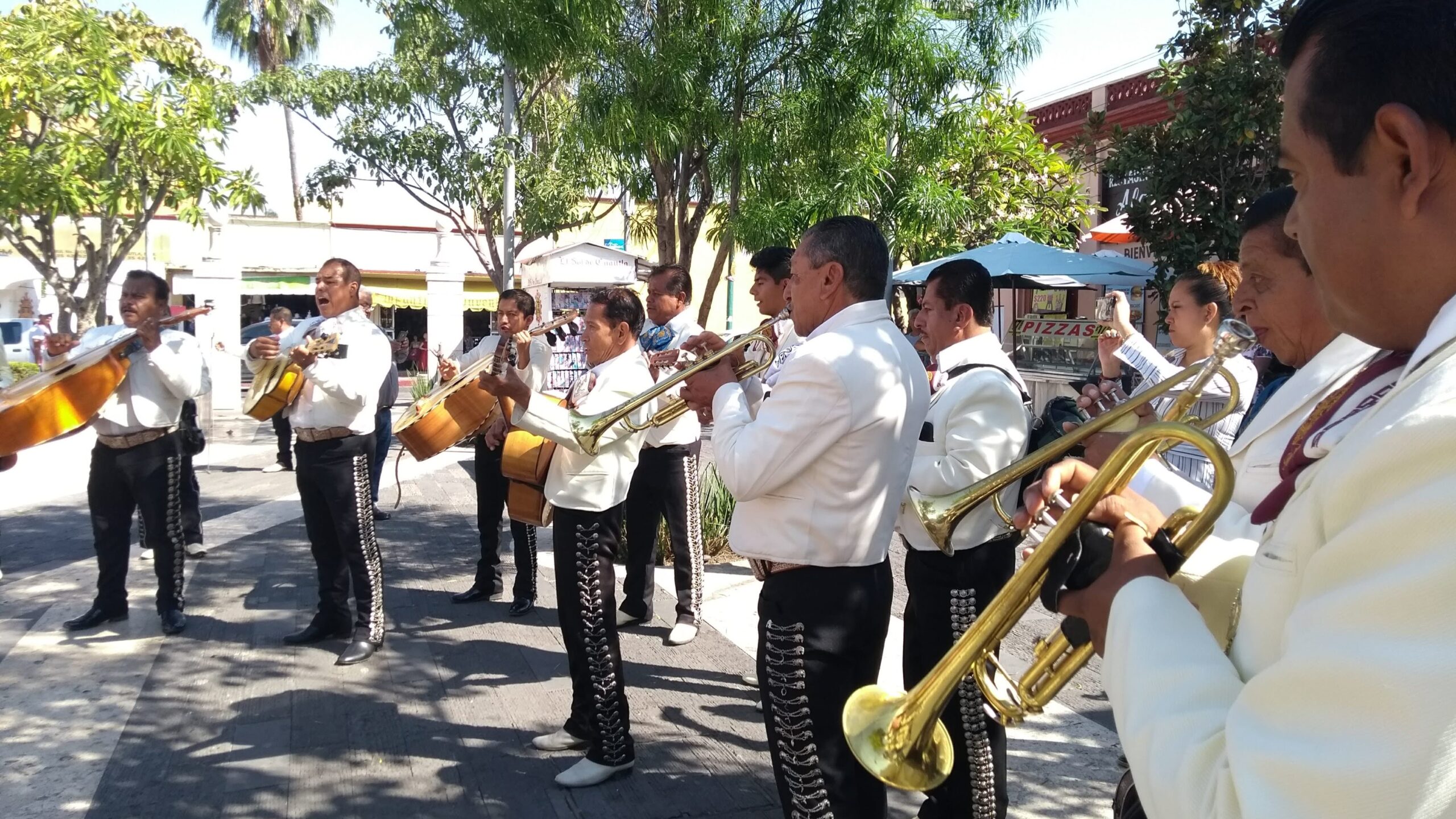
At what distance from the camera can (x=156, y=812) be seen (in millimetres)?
3564

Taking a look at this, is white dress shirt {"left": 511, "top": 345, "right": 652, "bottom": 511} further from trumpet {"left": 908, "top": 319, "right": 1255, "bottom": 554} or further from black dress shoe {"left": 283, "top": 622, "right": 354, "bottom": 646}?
black dress shoe {"left": 283, "top": 622, "right": 354, "bottom": 646}

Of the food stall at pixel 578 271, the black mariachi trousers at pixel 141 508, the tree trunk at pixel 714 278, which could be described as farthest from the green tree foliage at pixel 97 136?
the tree trunk at pixel 714 278

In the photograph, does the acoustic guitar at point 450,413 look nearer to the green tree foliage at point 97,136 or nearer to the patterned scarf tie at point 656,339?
the patterned scarf tie at point 656,339

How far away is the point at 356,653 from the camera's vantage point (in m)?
5.15

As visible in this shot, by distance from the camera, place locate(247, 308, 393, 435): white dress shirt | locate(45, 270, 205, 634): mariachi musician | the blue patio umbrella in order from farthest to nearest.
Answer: the blue patio umbrella → locate(45, 270, 205, 634): mariachi musician → locate(247, 308, 393, 435): white dress shirt

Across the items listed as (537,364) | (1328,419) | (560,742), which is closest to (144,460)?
(537,364)

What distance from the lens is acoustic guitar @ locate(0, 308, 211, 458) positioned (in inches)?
208

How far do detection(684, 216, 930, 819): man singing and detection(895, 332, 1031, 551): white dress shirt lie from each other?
1.18ft

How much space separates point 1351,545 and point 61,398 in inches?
244

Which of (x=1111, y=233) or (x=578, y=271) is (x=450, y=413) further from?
(x=1111, y=233)

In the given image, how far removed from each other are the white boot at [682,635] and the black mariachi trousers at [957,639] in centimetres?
248

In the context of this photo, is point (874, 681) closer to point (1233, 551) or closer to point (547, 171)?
point (1233, 551)

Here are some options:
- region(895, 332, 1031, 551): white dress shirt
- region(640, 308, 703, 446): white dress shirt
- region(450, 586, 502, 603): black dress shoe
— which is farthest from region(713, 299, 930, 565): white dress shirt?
region(450, 586, 502, 603): black dress shoe

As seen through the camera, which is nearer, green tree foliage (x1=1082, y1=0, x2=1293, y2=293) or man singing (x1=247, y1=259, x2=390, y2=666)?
man singing (x1=247, y1=259, x2=390, y2=666)
